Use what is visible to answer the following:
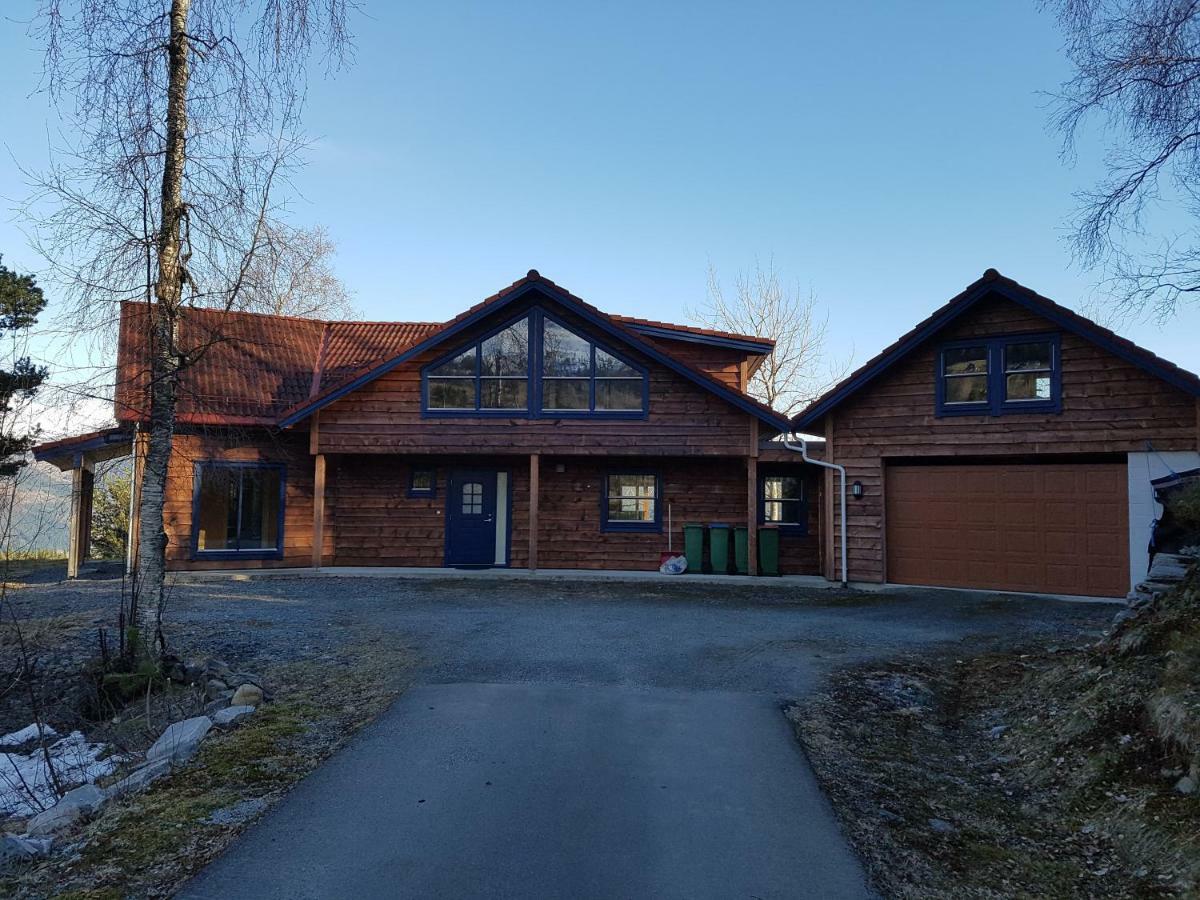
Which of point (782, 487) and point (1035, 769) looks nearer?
point (1035, 769)

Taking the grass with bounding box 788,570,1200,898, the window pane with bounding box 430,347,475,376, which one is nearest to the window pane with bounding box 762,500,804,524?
the window pane with bounding box 430,347,475,376

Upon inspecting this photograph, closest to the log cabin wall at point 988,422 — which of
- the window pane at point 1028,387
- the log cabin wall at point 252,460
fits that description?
the window pane at point 1028,387

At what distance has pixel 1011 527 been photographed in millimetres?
14125

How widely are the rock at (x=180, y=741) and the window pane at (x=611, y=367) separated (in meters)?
11.7

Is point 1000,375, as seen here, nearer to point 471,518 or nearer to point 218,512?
point 471,518

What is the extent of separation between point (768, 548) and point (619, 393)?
4415mm

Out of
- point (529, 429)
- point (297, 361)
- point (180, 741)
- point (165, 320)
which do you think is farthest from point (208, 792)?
point (297, 361)

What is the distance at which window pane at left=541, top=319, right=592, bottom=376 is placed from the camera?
16656 mm

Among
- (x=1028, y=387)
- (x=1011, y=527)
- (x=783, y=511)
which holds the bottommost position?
(x=1011, y=527)

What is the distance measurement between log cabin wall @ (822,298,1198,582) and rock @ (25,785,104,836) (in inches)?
514

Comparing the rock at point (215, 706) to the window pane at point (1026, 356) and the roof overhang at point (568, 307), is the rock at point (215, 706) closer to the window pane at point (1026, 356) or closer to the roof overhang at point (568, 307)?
the roof overhang at point (568, 307)

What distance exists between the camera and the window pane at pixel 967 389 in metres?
14.4

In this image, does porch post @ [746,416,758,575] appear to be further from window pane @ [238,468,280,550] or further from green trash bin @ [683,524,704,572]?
window pane @ [238,468,280,550]

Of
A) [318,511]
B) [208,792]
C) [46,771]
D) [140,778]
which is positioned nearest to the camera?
[208,792]
